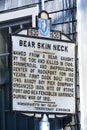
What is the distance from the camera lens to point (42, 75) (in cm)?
1016

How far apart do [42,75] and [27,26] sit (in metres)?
2.40

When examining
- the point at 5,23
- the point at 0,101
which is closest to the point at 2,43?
the point at 5,23

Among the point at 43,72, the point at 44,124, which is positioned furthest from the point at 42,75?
the point at 44,124

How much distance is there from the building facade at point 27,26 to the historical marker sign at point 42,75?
28cm

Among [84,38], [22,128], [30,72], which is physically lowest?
[22,128]

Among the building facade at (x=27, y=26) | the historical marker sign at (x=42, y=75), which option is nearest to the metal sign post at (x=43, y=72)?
the historical marker sign at (x=42, y=75)

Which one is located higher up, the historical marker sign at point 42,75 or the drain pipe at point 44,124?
the historical marker sign at point 42,75

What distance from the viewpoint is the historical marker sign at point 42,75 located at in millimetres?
9898

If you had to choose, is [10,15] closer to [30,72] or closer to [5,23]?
[5,23]

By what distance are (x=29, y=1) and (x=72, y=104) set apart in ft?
8.77

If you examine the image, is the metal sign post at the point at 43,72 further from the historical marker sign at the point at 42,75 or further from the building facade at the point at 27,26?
the building facade at the point at 27,26

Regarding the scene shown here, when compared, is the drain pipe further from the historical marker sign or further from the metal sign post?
the historical marker sign

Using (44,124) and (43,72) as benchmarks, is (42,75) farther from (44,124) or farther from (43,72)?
(44,124)

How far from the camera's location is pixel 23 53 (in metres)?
10.0
